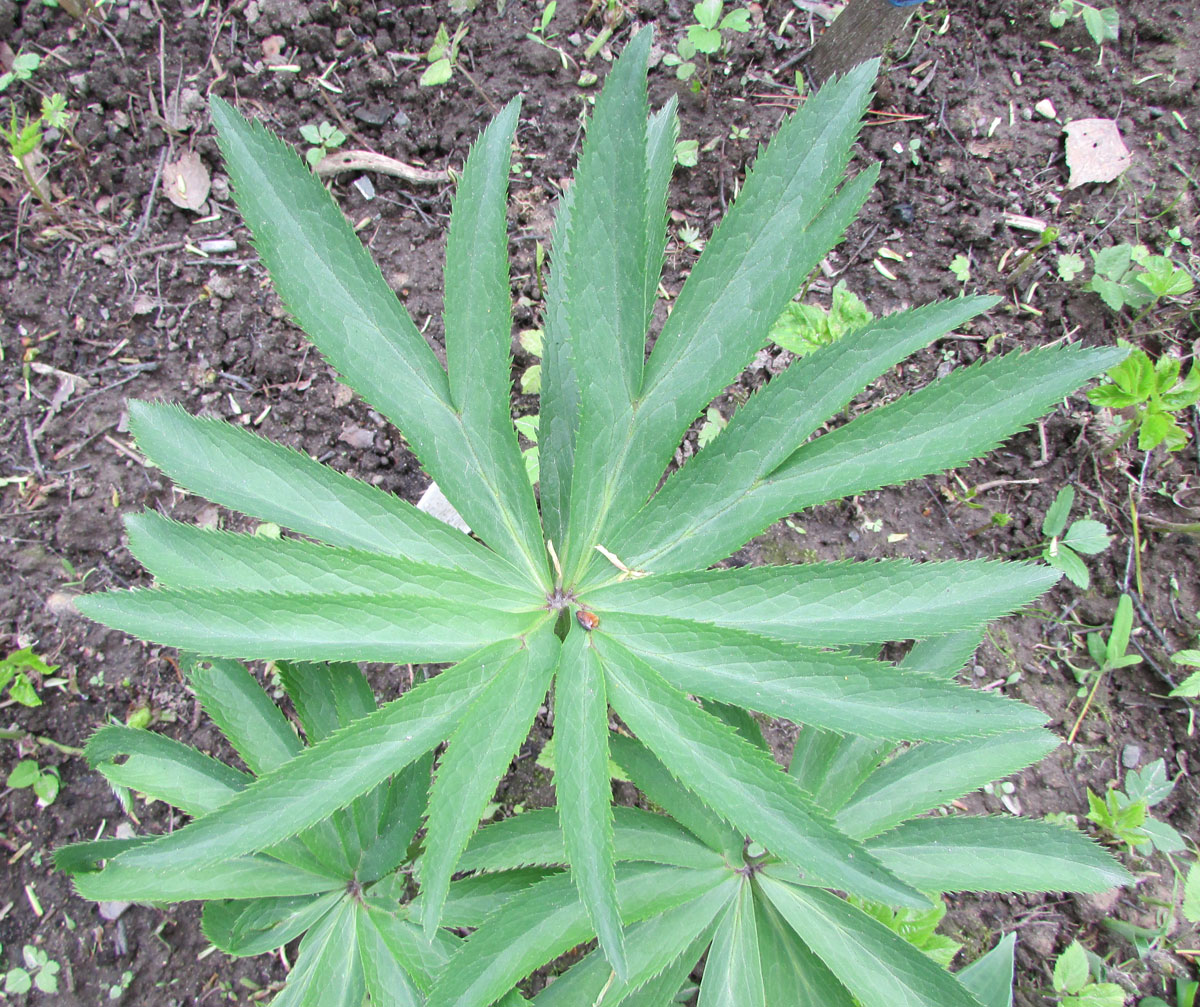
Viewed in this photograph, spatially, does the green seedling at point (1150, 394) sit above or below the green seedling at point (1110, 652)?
above

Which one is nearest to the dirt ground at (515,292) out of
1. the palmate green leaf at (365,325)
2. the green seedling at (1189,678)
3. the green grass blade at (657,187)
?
the green seedling at (1189,678)

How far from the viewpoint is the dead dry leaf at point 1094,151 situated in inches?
106

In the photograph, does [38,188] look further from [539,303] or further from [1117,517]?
[1117,517]

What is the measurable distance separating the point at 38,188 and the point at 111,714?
1.83m

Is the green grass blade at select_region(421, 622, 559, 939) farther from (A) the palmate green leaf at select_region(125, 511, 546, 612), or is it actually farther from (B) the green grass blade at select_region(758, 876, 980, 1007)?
(B) the green grass blade at select_region(758, 876, 980, 1007)

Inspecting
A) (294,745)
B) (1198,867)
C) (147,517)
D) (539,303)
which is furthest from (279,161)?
(1198,867)

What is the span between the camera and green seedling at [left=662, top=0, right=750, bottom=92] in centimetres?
258

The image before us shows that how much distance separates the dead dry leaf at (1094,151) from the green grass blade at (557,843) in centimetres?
272

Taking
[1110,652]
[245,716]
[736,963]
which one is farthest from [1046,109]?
[245,716]

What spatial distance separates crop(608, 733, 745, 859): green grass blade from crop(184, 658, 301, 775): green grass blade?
74cm

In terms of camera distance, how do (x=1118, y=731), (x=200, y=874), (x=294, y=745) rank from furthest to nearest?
(x=1118, y=731) → (x=294, y=745) → (x=200, y=874)

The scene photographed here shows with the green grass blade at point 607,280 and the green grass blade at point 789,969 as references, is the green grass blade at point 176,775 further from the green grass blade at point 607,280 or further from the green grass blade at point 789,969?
the green grass blade at point 789,969

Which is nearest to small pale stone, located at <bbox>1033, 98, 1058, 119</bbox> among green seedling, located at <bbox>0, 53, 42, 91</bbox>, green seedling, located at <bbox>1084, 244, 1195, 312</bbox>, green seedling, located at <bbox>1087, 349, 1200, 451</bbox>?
green seedling, located at <bbox>1084, 244, 1195, 312</bbox>

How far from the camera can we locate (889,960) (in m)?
1.40
